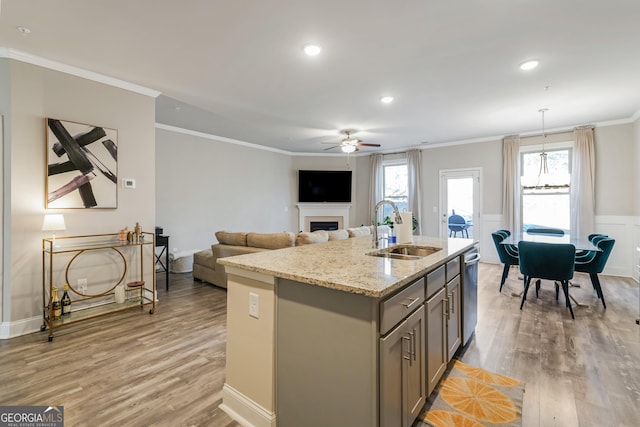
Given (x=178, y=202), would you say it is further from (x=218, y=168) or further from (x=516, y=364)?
(x=516, y=364)

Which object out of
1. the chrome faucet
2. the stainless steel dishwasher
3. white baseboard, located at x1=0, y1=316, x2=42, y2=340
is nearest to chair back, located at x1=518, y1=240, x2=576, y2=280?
the stainless steel dishwasher

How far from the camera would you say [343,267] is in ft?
5.64

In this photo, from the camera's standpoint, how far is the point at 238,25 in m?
2.51

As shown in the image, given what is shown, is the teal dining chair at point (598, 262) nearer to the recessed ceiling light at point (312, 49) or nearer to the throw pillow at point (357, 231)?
the throw pillow at point (357, 231)

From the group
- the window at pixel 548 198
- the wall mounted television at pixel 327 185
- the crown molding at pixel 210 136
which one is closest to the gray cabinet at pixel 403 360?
the window at pixel 548 198

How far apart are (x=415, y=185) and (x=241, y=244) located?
4.94 metres

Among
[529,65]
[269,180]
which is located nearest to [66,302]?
[269,180]

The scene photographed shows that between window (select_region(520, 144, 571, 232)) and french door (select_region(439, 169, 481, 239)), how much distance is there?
3.05 feet

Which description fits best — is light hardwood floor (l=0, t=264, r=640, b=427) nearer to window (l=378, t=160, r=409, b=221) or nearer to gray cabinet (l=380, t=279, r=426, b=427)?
gray cabinet (l=380, t=279, r=426, b=427)

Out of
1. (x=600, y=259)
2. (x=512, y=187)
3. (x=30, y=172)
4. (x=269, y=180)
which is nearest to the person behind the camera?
(x=30, y=172)

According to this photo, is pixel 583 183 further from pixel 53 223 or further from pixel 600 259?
pixel 53 223

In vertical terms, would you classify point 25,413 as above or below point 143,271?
below

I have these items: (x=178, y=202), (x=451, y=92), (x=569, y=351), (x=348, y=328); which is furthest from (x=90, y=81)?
(x=569, y=351)

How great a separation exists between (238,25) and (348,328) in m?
2.60
